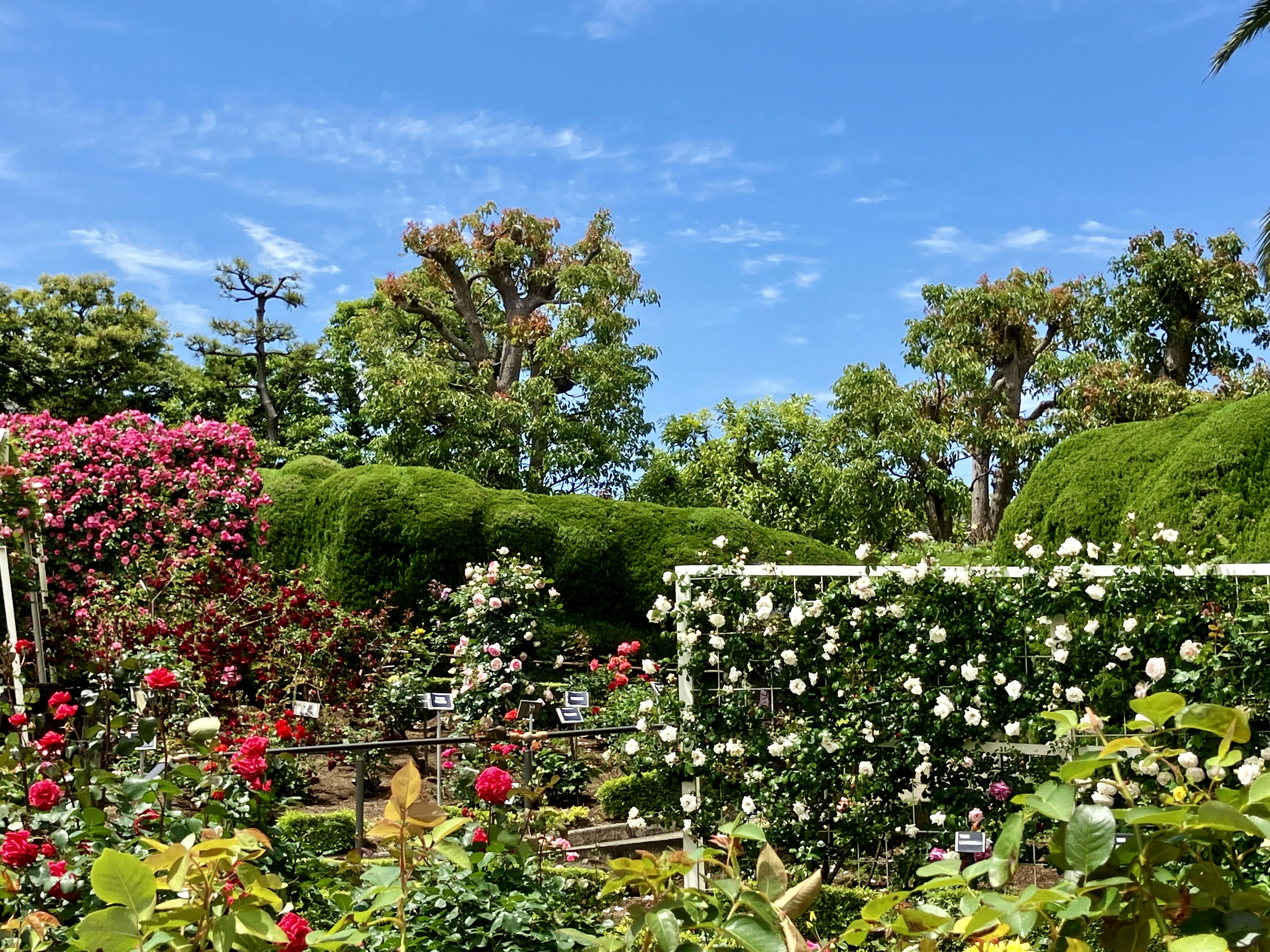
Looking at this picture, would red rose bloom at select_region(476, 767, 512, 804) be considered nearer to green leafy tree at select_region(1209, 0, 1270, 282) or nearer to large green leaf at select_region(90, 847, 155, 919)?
large green leaf at select_region(90, 847, 155, 919)

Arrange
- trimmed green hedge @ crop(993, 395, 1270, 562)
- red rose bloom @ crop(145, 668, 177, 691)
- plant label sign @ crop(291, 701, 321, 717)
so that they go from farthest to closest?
trimmed green hedge @ crop(993, 395, 1270, 562)
plant label sign @ crop(291, 701, 321, 717)
red rose bloom @ crop(145, 668, 177, 691)

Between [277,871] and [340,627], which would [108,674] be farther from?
[340,627]

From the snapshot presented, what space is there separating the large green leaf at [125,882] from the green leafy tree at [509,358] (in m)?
17.1

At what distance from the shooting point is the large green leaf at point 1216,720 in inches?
44.9

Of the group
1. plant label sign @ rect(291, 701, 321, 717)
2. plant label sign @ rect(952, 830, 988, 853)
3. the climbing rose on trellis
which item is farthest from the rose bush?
the climbing rose on trellis

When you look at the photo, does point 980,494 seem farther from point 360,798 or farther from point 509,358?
point 360,798

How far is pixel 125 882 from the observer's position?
1.29 m

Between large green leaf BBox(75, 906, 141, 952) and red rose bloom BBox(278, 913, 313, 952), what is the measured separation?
0.81 ft

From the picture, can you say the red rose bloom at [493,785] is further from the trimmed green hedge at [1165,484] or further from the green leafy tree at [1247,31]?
the green leafy tree at [1247,31]

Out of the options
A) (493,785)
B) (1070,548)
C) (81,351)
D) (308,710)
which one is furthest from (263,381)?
(493,785)

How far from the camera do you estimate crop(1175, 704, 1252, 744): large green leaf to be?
114cm

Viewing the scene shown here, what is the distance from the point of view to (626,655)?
7.62 meters

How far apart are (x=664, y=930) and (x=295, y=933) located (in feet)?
1.91

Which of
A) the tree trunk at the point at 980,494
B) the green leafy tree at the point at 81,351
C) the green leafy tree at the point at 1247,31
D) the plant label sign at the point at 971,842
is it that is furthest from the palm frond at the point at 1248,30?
the green leafy tree at the point at 81,351
